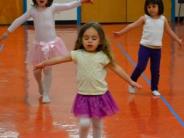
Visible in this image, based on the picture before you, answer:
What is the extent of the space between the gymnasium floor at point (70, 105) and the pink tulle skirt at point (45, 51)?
0.56 metres

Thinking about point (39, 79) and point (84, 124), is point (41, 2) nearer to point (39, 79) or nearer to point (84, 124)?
point (39, 79)

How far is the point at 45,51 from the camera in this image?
588cm

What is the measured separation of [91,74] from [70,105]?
1.88 m

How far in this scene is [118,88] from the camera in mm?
6699

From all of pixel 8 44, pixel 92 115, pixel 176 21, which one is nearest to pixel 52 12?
pixel 92 115

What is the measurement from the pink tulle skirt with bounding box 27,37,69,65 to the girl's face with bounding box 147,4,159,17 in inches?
49.5

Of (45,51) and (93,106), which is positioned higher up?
(45,51)

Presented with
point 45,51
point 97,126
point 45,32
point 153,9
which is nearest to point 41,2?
point 45,32

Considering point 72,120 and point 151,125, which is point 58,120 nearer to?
point 72,120

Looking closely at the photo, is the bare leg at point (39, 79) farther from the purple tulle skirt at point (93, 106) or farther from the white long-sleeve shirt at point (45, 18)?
the purple tulle skirt at point (93, 106)

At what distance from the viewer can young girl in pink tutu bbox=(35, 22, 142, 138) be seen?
4.00 m

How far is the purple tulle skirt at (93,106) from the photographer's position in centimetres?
398

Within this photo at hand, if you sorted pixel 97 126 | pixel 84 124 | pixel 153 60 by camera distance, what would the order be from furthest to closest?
pixel 153 60, pixel 97 126, pixel 84 124

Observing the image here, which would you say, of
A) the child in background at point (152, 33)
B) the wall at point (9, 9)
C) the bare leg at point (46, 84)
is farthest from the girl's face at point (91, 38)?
the wall at point (9, 9)
